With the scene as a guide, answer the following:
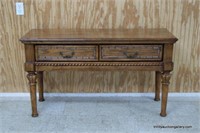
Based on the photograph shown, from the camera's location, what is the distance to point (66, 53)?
249 cm

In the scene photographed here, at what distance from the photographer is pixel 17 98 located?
120 inches

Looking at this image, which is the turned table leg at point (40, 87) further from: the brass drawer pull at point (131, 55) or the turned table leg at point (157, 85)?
the turned table leg at point (157, 85)

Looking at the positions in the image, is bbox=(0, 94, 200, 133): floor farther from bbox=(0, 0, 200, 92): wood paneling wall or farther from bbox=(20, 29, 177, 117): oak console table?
bbox=(20, 29, 177, 117): oak console table

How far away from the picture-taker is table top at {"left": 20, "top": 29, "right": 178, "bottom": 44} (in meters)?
2.41

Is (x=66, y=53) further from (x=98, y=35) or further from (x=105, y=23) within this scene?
(x=105, y=23)

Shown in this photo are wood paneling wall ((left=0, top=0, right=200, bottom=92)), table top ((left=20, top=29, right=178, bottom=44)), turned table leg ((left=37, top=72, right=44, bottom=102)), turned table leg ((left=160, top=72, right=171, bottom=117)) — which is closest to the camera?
table top ((left=20, top=29, right=178, bottom=44))

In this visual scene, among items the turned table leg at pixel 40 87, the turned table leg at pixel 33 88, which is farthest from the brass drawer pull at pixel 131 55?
the turned table leg at pixel 40 87

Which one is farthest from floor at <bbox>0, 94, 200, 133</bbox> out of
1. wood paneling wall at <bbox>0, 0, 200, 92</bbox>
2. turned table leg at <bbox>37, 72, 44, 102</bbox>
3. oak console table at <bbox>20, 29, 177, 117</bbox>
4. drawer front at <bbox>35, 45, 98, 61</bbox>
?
drawer front at <bbox>35, 45, 98, 61</bbox>

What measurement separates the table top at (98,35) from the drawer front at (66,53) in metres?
0.08

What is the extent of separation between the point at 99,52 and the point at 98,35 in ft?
0.52

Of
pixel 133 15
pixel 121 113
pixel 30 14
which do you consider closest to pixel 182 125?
pixel 121 113

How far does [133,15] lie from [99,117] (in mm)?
1054

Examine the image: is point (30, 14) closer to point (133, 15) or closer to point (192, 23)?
point (133, 15)

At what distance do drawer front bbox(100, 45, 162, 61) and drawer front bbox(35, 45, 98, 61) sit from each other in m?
0.09
